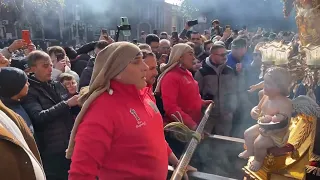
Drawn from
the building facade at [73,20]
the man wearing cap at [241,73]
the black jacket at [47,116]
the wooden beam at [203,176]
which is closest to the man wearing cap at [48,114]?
the black jacket at [47,116]

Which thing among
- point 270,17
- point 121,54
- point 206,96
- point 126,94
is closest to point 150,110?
point 126,94

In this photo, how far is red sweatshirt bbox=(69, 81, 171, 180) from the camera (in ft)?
6.02

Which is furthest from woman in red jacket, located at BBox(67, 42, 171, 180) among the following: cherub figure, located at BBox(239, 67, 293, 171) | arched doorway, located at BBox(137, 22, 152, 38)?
arched doorway, located at BBox(137, 22, 152, 38)

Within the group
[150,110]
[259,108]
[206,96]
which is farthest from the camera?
[206,96]

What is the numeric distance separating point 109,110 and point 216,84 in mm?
3041

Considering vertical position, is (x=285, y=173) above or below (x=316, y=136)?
below

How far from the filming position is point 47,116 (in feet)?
9.90

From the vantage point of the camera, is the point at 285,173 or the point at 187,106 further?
the point at 187,106

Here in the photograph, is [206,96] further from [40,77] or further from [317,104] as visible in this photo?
[317,104]

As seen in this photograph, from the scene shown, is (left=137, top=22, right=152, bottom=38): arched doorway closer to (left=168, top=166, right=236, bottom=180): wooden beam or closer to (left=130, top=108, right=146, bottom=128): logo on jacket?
(left=168, top=166, right=236, bottom=180): wooden beam

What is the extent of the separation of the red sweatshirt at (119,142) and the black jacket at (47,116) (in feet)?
3.94

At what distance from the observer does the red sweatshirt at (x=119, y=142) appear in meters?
1.83

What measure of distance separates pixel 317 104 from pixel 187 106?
192 centimetres

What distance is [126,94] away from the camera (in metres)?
2.07
